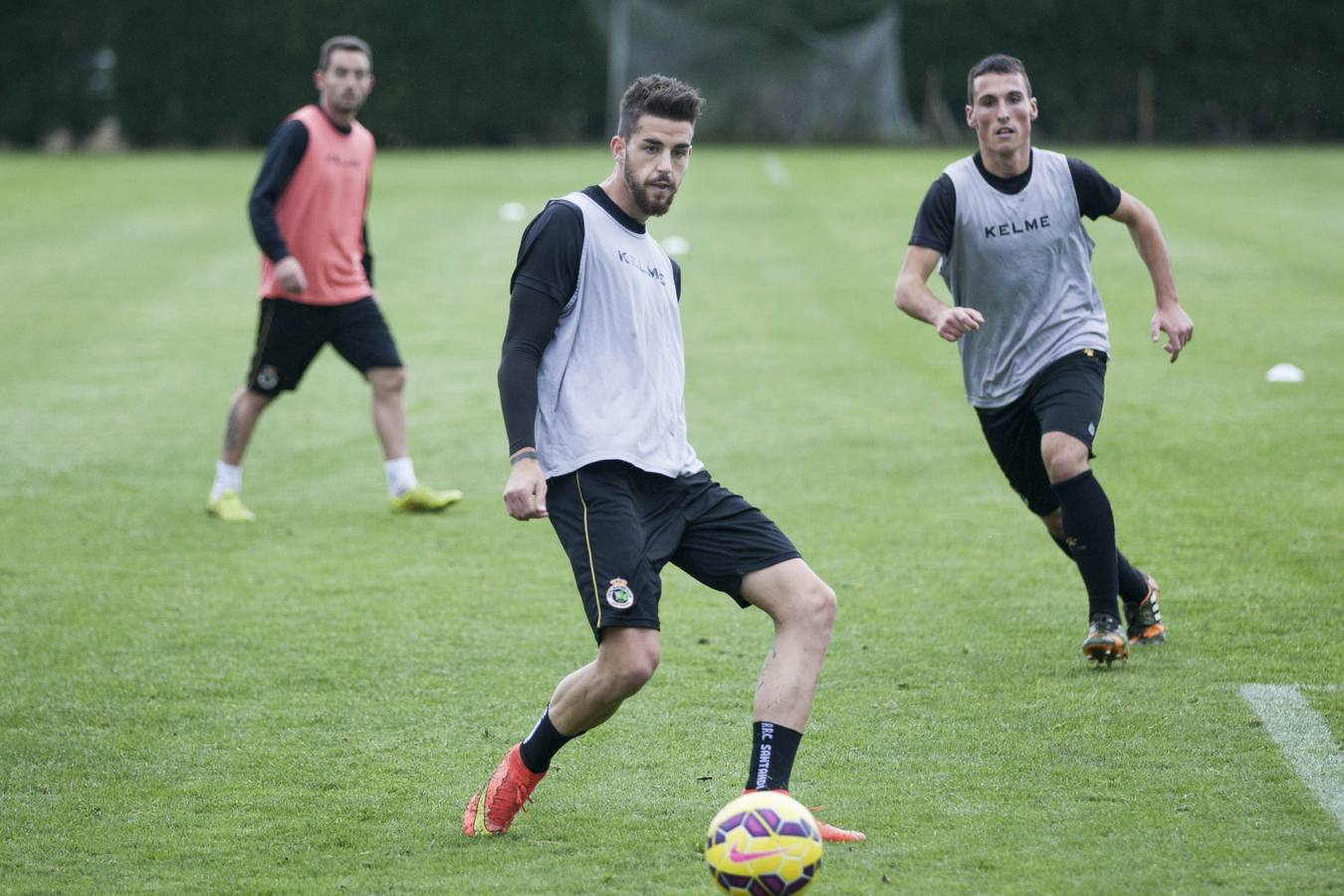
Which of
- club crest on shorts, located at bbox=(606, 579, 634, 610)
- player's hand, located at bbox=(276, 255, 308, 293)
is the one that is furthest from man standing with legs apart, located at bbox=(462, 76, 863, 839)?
player's hand, located at bbox=(276, 255, 308, 293)

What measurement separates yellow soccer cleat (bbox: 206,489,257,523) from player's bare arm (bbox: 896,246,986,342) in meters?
4.29

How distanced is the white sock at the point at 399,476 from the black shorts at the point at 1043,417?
369 cm

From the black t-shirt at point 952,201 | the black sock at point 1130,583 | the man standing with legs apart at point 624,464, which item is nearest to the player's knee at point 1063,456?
the black sock at point 1130,583

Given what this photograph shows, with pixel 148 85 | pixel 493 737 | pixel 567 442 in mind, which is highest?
pixel 567 442

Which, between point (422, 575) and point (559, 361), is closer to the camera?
point (559, 361)

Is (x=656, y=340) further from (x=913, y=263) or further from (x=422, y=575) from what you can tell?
(x=422, y=575)

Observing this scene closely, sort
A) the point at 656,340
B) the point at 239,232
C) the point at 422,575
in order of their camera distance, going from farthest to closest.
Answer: the point at 239,232, the point at 422,575, the point at 656,340

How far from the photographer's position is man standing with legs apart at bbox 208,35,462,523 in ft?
30.0

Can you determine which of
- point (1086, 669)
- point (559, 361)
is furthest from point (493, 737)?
point (1086, 669)

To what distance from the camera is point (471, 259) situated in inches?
782

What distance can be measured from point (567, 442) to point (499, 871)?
47.3 inches

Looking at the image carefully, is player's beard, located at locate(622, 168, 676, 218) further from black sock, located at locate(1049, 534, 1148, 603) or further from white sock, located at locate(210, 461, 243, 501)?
white sock, located at locate(210, 461, 243, 501)

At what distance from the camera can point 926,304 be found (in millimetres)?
6207

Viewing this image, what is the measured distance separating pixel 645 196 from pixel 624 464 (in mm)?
771
